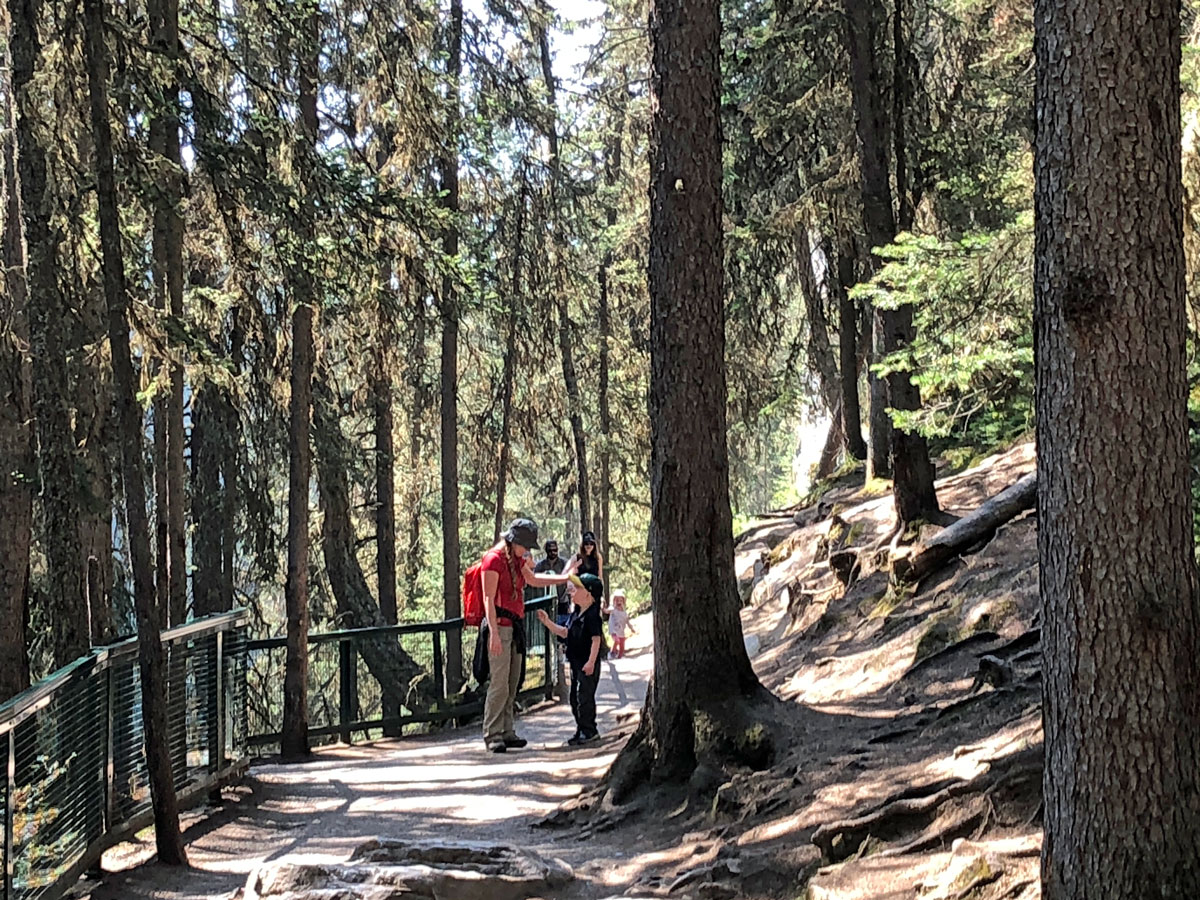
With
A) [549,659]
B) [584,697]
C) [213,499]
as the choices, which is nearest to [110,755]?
[584,697]

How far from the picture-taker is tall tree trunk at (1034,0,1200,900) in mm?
3521

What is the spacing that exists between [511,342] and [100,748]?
1259 centimetres

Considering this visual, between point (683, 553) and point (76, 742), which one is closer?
point (76, 742)

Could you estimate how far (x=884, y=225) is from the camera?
456 inches

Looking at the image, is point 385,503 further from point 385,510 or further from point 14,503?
point 14,503

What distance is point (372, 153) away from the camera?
57.6ft

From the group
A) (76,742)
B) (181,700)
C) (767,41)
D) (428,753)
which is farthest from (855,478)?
(76,742)

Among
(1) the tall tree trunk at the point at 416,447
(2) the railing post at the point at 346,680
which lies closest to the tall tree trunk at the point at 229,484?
(1) the tall tree trunk at the point at 416,447

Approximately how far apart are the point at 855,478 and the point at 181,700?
543 inches

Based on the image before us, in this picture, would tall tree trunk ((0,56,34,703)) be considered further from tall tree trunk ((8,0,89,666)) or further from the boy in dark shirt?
the boy in dark shirt

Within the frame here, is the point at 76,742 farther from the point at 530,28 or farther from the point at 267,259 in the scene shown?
the point at 530,28

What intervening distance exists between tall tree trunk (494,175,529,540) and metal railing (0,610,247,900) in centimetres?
897

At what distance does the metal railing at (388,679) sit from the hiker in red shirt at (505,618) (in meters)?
2.59

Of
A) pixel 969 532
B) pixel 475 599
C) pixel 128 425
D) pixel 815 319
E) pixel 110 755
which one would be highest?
pixel 815 319
